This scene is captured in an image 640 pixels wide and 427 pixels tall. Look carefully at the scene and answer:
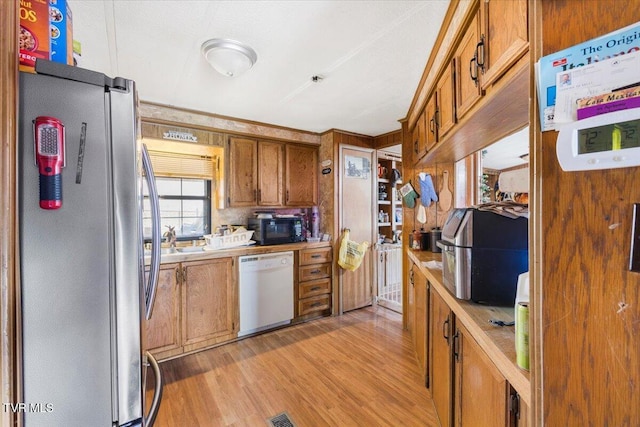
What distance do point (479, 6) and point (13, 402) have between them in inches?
82.2

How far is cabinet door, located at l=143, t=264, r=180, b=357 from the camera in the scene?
94.0 inches

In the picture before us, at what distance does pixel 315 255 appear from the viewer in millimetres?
3383

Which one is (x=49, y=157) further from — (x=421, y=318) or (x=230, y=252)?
(x=421, y=318)

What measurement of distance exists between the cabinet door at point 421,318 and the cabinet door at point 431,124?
98 cm

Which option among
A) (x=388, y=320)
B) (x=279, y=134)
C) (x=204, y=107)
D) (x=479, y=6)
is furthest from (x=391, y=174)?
(x=479, y=6)

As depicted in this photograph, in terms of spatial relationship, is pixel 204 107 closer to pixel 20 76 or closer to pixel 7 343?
pixel 20 76

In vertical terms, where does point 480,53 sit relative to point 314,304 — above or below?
above

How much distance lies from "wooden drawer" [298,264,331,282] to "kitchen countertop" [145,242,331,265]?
10.0 inches

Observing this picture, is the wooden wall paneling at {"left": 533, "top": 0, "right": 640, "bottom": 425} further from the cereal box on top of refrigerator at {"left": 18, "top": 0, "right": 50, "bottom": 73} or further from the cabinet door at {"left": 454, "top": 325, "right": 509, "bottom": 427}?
the cereal box on top of refrigerator at {"left": 18, "top": 0, "right": 50, "bottom": 73}

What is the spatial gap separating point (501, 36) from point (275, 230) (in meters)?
2.65

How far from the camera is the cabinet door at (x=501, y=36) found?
86 centimetres

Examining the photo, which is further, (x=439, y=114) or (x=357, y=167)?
(x=357, y=167)

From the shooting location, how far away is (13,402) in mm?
720

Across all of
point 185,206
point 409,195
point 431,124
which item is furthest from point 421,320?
point 185,206
